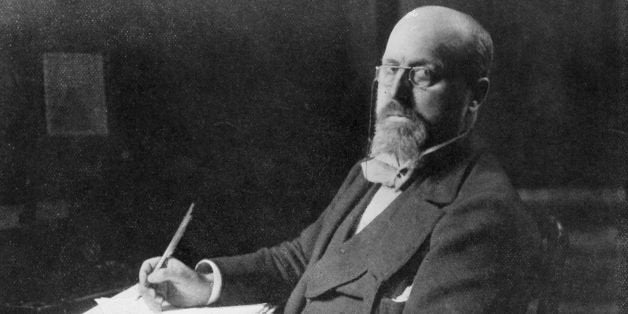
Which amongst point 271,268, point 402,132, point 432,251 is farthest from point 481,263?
point 271,268

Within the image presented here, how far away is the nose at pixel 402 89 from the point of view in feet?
4.00

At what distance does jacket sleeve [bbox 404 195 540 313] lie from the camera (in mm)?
972

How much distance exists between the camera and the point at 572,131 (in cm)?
157

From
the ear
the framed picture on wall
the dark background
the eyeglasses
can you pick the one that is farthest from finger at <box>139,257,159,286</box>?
the ear

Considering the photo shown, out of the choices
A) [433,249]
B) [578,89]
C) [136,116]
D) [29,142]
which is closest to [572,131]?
[578,89]

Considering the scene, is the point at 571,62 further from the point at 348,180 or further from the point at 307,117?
A: the point at 307,117

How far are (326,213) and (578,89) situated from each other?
2.73 feet

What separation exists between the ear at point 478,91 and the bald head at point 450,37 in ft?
0.06

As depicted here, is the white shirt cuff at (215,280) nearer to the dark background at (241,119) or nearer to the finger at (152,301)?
the finger at (152,301)

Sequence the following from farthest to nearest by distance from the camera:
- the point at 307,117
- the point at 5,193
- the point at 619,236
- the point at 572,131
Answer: the point at 307,117 < the point at 572,131 < the point at 5,193 < the point at 619,236

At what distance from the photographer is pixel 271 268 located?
1537mm

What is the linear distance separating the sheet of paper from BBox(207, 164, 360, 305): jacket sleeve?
13 centimetres

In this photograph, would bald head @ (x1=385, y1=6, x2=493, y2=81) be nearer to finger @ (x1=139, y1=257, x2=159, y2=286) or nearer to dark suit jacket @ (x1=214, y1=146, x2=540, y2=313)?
dark suit jacket @ (x1=214, y1=146, x2=540, y2=313)

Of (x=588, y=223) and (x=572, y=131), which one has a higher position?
(x=572, y=131)
